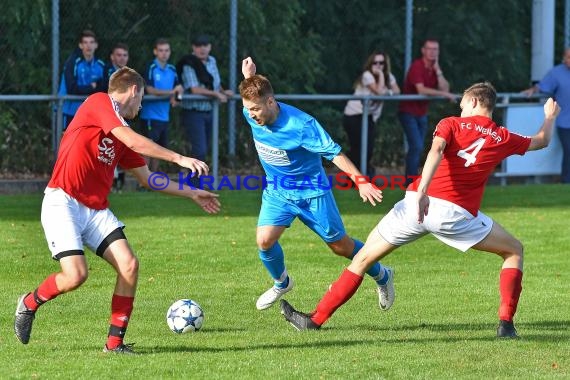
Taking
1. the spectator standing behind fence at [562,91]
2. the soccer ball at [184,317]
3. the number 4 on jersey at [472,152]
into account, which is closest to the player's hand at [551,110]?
the number 4 on jersey at [472,152]

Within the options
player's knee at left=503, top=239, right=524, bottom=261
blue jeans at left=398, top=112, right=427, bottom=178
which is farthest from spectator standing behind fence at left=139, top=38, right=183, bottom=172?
player's knee at left=503, top=239, right=524, bottom=261

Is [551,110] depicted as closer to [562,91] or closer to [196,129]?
[196,129]

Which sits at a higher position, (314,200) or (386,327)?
(314,200)

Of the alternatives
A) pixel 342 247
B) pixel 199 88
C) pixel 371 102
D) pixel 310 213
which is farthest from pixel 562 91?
pixel 310 213

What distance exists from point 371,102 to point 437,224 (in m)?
10.3

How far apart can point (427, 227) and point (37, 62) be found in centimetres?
1046

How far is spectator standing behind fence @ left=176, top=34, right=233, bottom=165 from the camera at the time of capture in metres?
17.8

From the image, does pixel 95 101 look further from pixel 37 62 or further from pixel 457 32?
pixel 457 32

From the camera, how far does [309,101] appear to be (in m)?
20.5

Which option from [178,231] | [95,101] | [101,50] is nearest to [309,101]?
[101,50]

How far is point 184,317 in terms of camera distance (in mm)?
9398

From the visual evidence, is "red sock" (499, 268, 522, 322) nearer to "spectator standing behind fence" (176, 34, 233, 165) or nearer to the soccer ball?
the soccer ball

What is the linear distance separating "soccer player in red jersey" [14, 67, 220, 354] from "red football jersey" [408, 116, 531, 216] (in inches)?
61.1

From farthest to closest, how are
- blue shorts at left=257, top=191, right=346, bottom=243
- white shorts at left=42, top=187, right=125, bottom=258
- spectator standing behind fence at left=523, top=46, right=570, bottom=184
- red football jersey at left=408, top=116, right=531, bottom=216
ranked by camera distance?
1. spectator standing behind fence at left=523, top=46, right=570, bottom=184
2. blue shorts at left=257, top=191, right=346, bottom=243
3. red football jersey at left=408, top=116, right=531, bottom=216
4. white shorts at left=42, top=187, right=125, bottom=258
